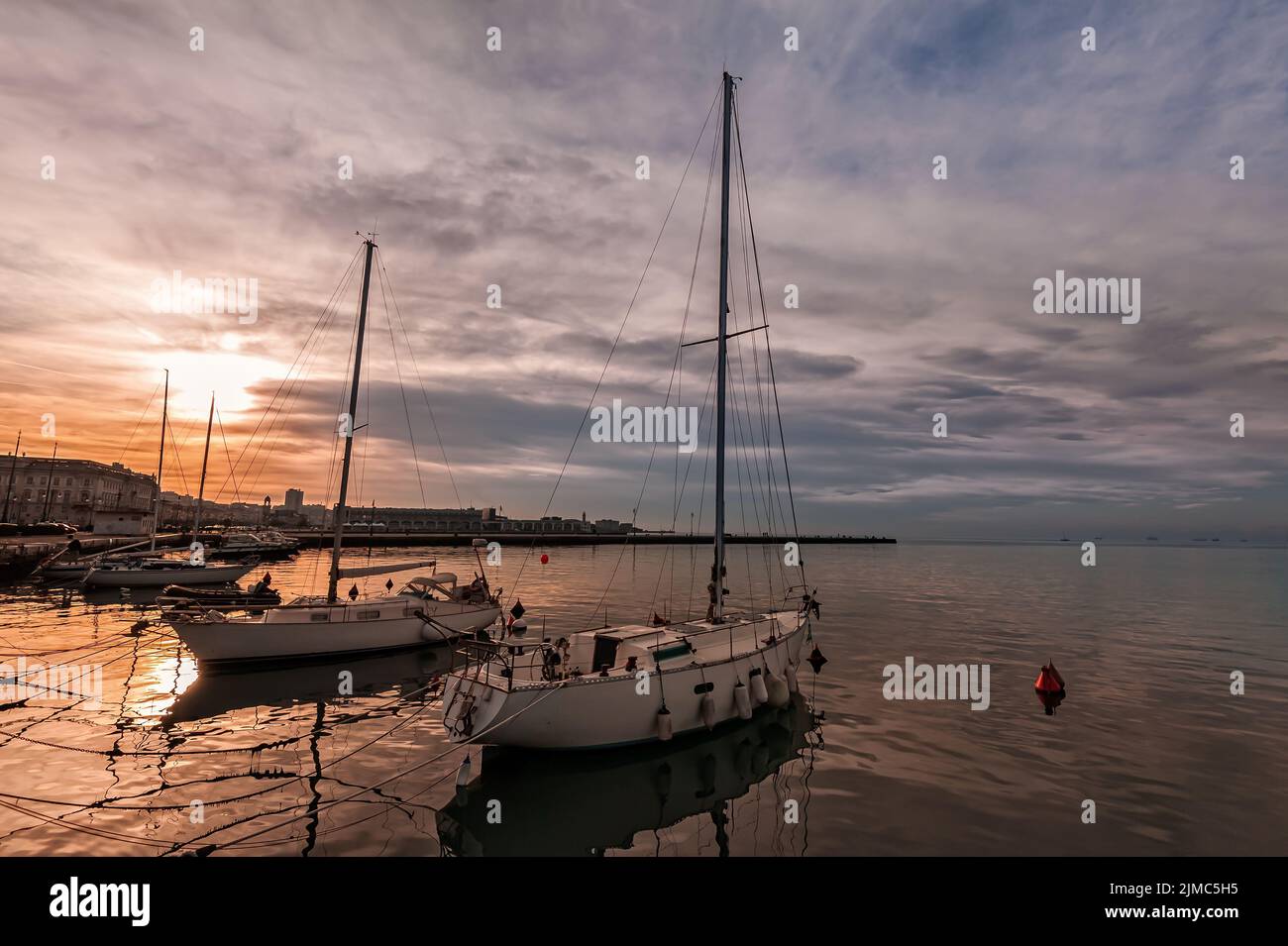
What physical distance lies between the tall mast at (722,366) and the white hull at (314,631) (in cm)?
968

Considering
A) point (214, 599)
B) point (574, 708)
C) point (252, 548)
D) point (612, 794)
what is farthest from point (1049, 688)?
point (252, 548)

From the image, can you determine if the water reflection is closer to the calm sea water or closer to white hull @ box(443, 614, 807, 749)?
the calm sea water

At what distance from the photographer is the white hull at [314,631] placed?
22750mm

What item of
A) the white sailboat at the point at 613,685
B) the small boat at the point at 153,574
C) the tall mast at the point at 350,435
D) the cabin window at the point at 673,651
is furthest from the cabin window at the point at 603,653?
the small boat at the point at 153,574

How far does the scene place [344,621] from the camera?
80.5 ft

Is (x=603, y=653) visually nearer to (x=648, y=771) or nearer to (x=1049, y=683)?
(x=648, y=771)

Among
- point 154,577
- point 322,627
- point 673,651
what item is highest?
point 673,651

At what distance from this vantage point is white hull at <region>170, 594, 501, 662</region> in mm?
22750

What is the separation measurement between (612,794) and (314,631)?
→ 16.4 meters

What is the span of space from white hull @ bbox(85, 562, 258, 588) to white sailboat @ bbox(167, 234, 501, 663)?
27.4 metres

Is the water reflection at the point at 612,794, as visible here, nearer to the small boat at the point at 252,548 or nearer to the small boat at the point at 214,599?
the small boat at the point at 214,599

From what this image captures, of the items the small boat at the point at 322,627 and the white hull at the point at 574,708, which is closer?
the white hull at the point at 574,708
